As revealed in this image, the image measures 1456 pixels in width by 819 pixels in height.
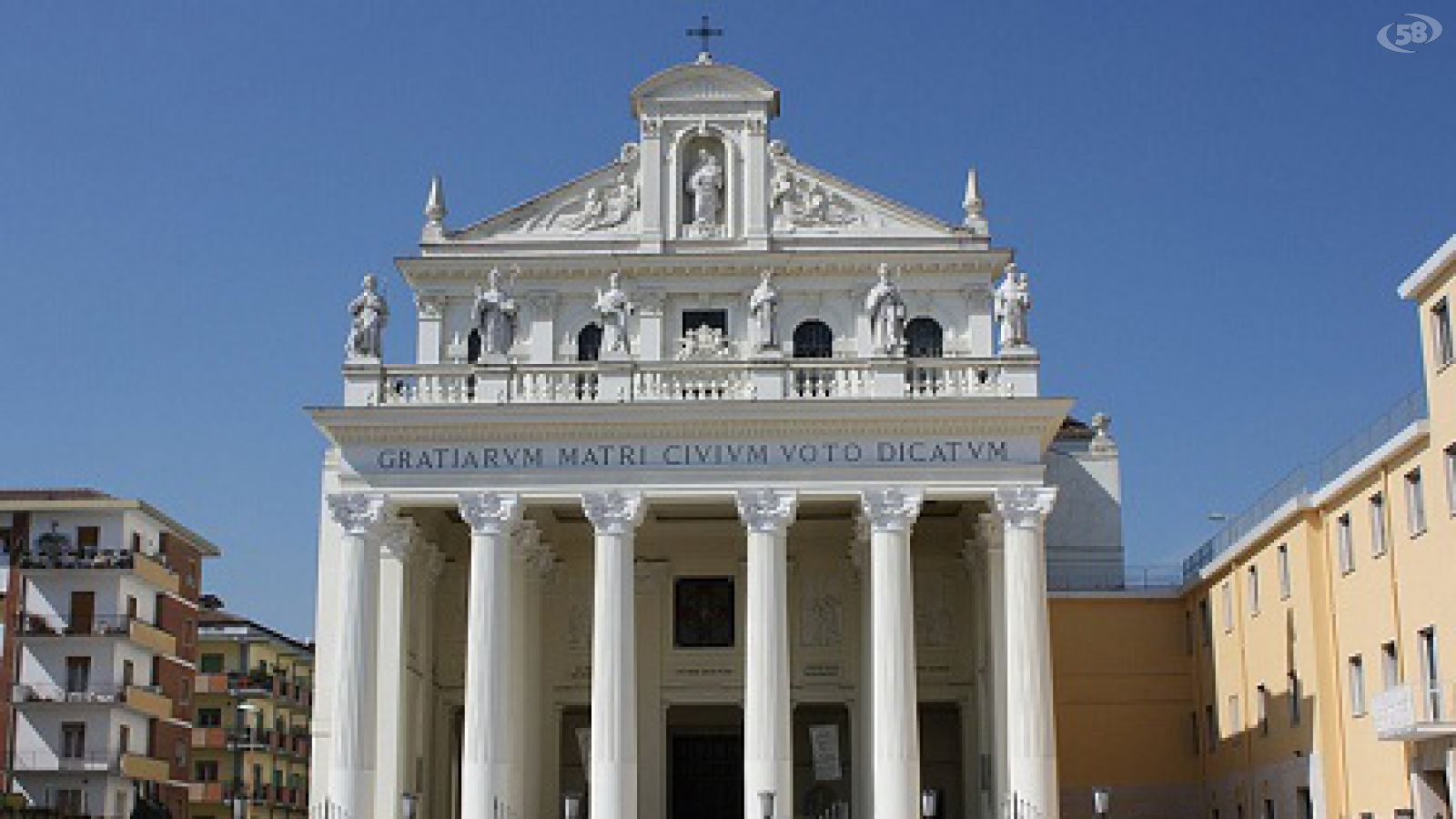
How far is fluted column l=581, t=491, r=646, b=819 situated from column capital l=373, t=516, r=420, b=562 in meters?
3.88

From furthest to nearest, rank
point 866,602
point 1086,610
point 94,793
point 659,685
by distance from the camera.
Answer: point 94,793
point 1086,610
point 659,685
point 866,602

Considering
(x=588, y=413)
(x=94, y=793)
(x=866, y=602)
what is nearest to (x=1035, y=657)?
(x=866, y=602)

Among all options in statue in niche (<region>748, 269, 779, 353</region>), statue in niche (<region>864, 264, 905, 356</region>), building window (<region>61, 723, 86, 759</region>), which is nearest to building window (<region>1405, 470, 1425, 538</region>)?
statue in niche (<region>864, 264, 905, 356</region>)

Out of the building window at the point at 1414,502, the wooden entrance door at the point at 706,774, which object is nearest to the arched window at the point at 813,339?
the wooden entrance door at the point at 706,774

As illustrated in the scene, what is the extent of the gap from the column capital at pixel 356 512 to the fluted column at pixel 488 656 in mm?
1558

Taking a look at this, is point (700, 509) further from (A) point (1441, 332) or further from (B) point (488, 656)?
(A) point (1441, 332)

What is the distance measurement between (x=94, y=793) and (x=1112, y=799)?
39395 mm

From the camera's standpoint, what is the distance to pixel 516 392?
112ft

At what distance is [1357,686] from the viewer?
107ft

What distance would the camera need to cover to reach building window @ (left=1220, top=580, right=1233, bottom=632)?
39375mm

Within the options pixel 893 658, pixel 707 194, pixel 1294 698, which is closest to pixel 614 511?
pixel 893 658

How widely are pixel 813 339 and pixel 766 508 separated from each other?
259 inches

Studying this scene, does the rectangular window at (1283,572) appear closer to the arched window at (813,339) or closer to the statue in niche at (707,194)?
the arched window at (813,339)

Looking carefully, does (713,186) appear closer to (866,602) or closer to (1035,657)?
(866,602)
